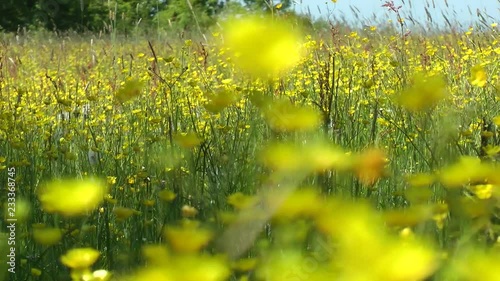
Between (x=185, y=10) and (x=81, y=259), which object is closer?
(x=81, y=259)

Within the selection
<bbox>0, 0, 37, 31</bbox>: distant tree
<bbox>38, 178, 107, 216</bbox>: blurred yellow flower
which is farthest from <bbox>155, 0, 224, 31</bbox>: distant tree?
<bbox>38, 178, 107, 216</bbox>: blurred yellow flower

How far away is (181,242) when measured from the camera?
24.4 inches

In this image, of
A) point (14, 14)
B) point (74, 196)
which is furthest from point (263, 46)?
point (14, 14)

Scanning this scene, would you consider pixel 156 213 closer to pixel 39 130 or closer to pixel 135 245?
pixel 135 245

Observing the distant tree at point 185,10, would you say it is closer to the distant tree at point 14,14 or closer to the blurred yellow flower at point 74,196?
the distant tree at point 14,14

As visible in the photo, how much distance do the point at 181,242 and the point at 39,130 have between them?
2.12 m

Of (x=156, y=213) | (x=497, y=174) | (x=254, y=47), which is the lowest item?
(x=156, y=213)

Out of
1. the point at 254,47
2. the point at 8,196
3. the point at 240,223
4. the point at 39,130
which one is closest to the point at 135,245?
the point at 8,196

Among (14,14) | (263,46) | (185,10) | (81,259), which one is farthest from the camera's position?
(14,14)

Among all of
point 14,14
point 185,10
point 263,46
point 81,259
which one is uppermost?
point 14,14

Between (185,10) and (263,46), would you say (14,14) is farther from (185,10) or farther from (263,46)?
(263,46)

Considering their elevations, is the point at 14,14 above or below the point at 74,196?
Result: above

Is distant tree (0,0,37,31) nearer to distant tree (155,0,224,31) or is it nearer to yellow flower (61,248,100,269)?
distant tree (155,0,224,31)

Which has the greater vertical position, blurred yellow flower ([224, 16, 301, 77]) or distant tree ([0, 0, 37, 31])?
distant tree ([0, 0, 37, 31])
